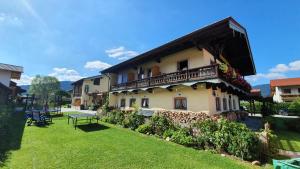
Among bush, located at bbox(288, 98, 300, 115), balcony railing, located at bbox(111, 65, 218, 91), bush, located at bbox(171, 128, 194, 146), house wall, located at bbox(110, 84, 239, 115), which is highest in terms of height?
balcony railing, located at bbox(111, 65, 218, 91)

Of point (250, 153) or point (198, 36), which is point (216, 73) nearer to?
point (198, 36)

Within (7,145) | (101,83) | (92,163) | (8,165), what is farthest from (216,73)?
(101,83)

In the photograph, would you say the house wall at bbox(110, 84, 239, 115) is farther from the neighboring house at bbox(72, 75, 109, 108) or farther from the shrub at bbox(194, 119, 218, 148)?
the neighboring house at bbox(72, 75, 109, 108)

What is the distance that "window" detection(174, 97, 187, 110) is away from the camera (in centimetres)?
1386

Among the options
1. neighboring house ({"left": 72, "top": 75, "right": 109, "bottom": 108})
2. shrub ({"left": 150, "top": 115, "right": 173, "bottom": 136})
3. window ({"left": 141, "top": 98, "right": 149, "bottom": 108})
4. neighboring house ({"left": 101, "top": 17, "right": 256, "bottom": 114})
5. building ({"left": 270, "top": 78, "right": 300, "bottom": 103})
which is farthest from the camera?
building ({"left": 270, "top": 78, "right": 300, "bottom": 103})

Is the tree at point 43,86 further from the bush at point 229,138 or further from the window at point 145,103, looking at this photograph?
the bush at point 229,138

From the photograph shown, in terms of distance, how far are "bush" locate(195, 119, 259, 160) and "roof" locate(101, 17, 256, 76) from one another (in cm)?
644

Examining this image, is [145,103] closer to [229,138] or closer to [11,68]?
[229,138]

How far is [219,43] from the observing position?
46.3 feet

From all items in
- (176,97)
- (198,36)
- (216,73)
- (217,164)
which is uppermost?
(198,36)

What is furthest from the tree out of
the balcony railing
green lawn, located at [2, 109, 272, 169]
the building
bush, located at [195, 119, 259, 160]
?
the building

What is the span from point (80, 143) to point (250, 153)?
28.2 feet

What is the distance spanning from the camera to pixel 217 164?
632 cm

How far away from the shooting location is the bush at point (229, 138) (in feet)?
22.8
